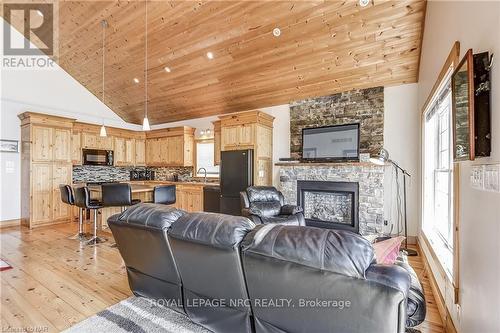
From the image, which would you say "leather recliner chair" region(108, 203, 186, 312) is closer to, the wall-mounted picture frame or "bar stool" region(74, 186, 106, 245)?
"bar stool" region(74, 186, 106, 245)

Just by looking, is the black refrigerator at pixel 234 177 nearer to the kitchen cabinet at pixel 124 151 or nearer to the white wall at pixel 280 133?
the white wall at pixel 280 133

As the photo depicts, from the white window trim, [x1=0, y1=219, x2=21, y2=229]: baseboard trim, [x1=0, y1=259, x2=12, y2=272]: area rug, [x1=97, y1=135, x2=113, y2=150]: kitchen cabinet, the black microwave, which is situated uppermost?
[x1=97, y1=135, x2=113, y2=150]: kitchen cabinet

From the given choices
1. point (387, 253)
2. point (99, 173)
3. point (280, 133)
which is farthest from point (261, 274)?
point (99, 173)

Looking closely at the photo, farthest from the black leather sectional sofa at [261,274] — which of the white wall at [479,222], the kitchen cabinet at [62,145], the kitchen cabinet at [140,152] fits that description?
the kitchen cabinet at [140,152]

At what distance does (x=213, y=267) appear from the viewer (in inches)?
60.7

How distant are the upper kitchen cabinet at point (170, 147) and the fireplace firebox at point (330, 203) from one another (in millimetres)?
3292

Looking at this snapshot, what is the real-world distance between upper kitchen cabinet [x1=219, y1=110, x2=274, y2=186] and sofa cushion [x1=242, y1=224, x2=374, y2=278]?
3778 mm

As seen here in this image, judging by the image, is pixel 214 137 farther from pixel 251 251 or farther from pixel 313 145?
A: pixel 251 251

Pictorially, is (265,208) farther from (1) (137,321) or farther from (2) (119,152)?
(2) (119,152)

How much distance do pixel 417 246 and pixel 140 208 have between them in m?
4.18

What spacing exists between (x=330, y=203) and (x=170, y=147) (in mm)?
4536

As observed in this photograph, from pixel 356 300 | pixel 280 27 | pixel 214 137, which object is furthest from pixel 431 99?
pixel 214 137

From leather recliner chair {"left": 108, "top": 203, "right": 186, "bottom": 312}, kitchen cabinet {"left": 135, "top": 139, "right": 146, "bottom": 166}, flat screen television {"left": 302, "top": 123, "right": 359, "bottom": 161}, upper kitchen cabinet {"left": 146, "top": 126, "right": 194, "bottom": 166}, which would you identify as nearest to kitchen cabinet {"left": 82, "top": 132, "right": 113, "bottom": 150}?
kitchen cabinet {"left": 135, "top": 139, "right": 146, "bottom": 166}

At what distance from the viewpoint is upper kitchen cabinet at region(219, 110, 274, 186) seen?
5090 mm
